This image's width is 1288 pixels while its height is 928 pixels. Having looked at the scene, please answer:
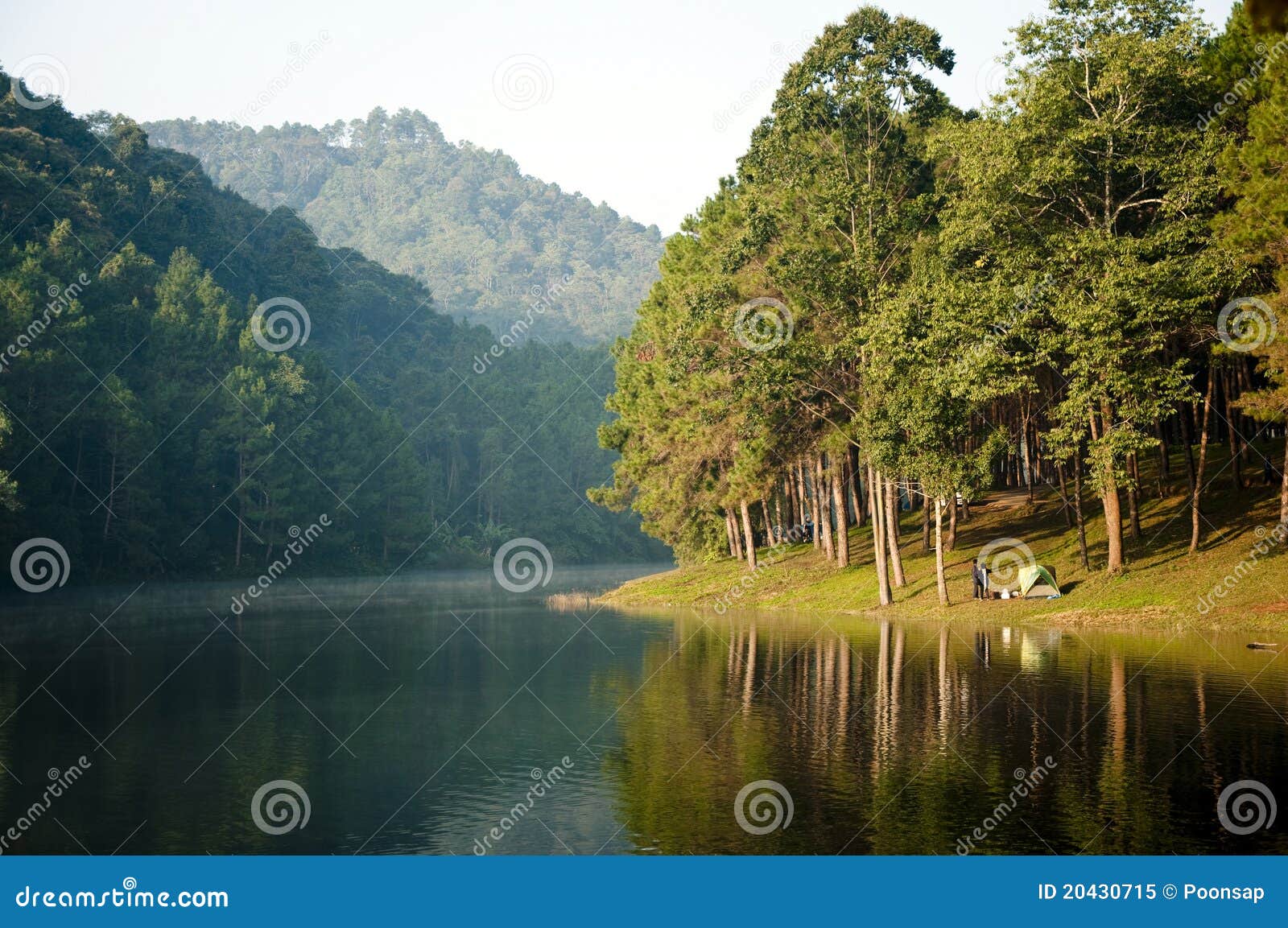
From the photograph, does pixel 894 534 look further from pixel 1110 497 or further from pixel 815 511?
pixel 815 511

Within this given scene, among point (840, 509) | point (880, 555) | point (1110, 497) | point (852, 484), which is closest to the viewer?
point (1110, 497)

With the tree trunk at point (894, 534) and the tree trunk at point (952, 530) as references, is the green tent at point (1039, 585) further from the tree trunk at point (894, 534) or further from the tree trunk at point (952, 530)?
the tree trunk at point (894, 534)

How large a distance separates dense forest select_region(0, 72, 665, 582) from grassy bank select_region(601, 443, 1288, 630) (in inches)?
1681

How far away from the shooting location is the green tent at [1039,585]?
146ft

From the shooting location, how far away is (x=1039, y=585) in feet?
147

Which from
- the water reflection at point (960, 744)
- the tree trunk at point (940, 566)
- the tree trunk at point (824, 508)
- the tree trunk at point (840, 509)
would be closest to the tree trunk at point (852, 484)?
the tree trunk at point (840, 509)

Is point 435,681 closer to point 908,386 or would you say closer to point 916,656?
point 916,656

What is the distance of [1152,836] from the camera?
15.0m

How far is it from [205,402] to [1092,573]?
81092 mm

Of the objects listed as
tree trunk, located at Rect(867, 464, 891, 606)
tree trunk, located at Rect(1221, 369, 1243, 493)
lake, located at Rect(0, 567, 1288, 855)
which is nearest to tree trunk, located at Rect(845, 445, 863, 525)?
tree trunk, located at Rect(867, 464, 891, 606)

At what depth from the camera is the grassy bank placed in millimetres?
38625

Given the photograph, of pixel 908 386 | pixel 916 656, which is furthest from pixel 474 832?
pixel 908 386

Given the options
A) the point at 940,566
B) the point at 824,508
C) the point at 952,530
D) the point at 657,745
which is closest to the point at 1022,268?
the point at 940,566

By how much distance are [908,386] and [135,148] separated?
342 feet
